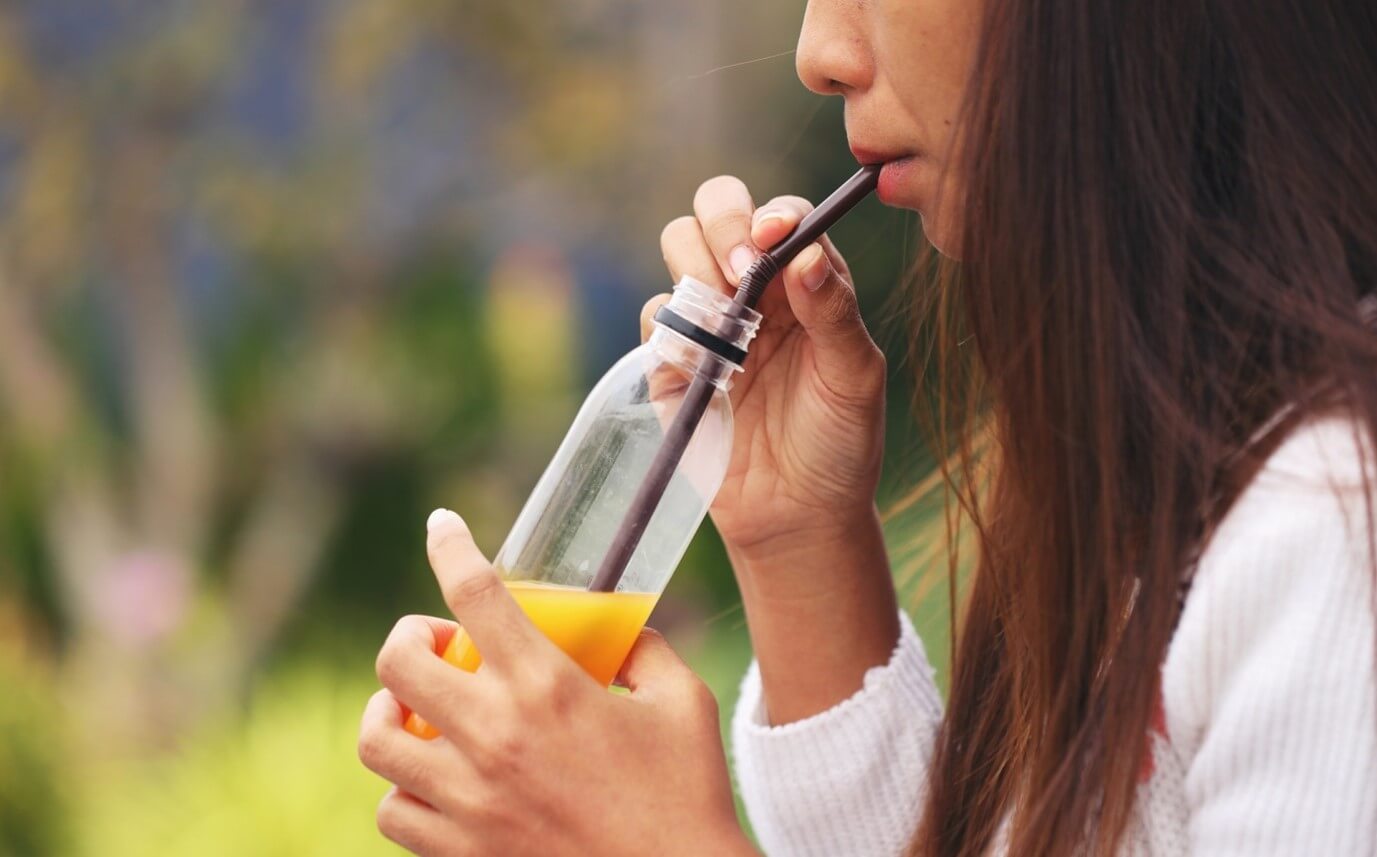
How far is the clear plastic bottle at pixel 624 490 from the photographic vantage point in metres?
1.02

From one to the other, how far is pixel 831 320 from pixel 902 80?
0.27 m

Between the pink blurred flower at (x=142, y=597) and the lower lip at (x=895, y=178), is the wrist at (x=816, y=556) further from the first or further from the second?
the pink blurred flower at (x=142, y=597)

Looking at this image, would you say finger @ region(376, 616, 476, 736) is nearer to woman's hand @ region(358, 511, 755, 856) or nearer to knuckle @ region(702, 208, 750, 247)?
woman's hand @ region(358, 511, 755, 856)

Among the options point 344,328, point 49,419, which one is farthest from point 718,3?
point 49,419

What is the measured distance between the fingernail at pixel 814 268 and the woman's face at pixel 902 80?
98mm

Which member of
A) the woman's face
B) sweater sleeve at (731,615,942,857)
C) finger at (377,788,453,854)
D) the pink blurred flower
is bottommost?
the pink blurred flower

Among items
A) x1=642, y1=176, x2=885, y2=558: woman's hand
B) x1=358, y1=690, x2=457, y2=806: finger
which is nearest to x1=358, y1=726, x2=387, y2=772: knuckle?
x1=358, y1=690, x2=457, y2=806: finger

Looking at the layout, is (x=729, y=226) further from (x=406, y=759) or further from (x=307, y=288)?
(x=307, y=288)

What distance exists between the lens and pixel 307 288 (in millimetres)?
4453

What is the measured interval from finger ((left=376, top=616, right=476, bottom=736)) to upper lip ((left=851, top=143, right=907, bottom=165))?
0.50 m

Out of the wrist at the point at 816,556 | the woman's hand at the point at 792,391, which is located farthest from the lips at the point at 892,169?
the wrist at the point at 816,556

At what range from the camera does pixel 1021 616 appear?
1.04 meters

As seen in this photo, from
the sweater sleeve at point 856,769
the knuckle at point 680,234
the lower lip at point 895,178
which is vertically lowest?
the sweater sleeve at point 856,769

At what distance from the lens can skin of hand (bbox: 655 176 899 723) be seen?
1.30m
